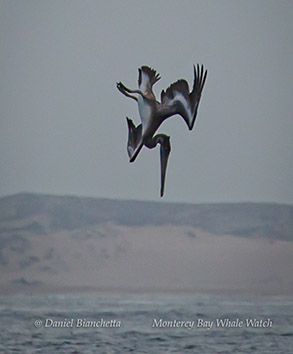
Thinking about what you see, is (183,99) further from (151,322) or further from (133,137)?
(151,322)

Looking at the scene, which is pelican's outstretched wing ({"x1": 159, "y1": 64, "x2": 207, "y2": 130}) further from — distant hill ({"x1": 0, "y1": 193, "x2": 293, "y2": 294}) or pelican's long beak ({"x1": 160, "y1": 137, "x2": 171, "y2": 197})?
distant hill ({"x1": 0, "y1": 193, "x2": 293, "y2": 294})

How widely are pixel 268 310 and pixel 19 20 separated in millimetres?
1721

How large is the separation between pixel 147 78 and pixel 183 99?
188 millimetres

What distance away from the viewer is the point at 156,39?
356 centimetres

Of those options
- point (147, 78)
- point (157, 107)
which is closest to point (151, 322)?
point (157, 107)

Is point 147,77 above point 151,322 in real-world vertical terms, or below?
above

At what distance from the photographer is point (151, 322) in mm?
3521

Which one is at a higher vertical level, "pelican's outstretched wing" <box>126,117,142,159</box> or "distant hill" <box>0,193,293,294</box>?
"pelican's outstretched wing" <box>126,117,142,159</box>

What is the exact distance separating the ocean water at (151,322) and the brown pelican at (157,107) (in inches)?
21.6

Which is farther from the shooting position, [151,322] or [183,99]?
[151,322]

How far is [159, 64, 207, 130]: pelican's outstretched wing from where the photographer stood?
133 inches

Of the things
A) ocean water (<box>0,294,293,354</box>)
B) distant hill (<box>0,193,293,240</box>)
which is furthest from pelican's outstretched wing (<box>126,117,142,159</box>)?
ocean water (<box>0,294,293,354</box>)

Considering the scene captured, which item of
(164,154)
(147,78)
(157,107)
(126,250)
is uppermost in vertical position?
(147,78)

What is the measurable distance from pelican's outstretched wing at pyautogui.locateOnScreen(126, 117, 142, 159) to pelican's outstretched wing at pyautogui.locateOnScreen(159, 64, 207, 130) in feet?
0.44
